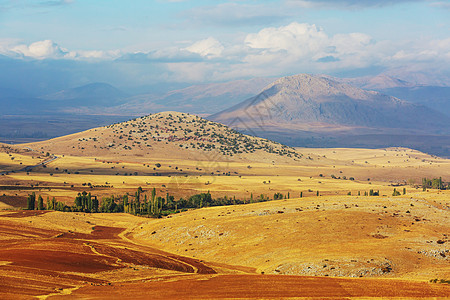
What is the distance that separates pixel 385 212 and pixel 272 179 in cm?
13181

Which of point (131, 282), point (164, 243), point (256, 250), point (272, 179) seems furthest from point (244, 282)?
point (272, 179)

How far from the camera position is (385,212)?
217 ft

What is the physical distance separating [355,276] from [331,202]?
34710mm

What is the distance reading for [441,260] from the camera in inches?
1849

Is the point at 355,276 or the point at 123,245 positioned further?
the point at 123,245

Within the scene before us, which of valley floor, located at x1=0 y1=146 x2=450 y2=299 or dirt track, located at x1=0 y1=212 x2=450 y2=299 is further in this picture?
valley floor, located at x1=0 y1=146 x2=450 y2=299

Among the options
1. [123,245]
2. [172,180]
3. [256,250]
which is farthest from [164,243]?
[172,180]

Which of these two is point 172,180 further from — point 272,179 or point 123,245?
point 123,245

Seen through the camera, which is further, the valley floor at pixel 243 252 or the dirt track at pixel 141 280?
the valley floor at pixel 243 252

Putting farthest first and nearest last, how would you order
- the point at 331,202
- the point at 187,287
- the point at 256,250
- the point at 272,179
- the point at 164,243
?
the point at 272,179 < the point at 331,202 < the point at 164,243 < the point at 256,250 < the point at 187,287

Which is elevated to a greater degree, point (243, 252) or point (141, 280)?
point (141, 280)

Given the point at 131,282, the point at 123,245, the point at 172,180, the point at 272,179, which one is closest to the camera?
the point at 131,282

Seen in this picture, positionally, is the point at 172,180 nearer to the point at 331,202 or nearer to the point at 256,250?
the point at 331,202

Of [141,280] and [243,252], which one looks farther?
[243,252]
